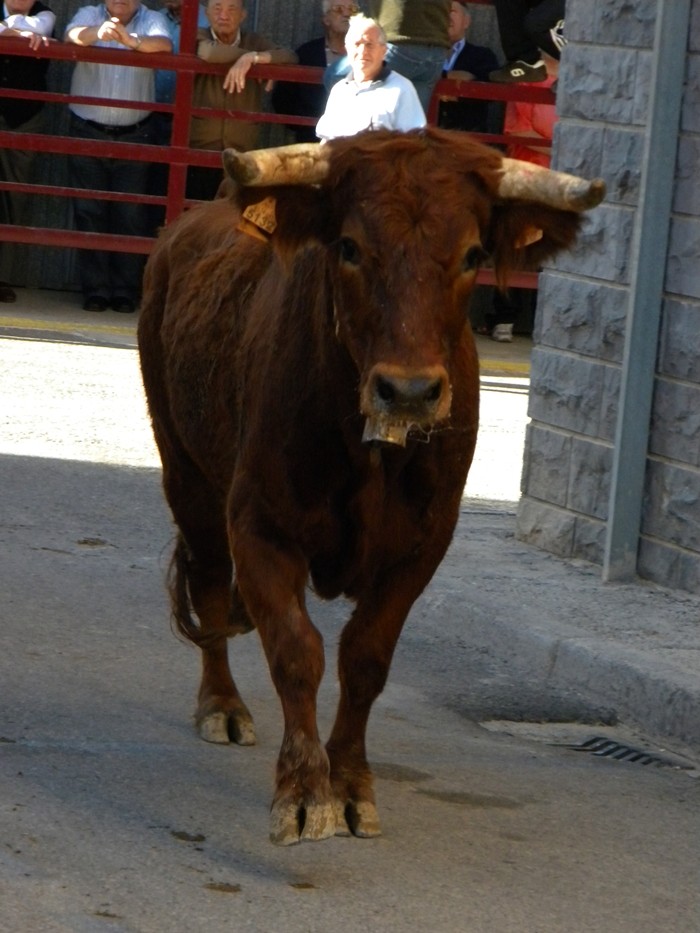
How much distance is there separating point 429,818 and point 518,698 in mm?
1590

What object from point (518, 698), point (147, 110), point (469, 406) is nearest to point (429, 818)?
point (469, 406)

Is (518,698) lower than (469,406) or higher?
lower

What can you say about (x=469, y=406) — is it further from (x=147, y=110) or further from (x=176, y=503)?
(x=147, y=110)

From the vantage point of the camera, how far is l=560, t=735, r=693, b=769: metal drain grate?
6.12 m

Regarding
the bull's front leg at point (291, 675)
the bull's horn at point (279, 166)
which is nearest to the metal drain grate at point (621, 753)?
the bull's front leg at point (291, 675)

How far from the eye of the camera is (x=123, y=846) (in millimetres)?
4719

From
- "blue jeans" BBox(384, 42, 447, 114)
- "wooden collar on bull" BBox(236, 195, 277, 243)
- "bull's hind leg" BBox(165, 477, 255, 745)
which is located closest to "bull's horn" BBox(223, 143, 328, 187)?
"wooden collar on bull" BBox(236, 195, 277, 243)

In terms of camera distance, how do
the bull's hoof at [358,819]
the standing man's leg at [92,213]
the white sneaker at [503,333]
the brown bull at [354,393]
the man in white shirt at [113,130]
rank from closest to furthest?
the brown bull at [354,393] → the bull's hoof at [358,819] → the man in white shirt at [113,130] → the standing man's leg at [92,213] → the white sneaker at [503,333]

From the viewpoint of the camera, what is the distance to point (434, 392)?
15.1 ft

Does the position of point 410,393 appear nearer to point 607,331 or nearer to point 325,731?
point 325,731

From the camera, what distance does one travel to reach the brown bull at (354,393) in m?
4.76

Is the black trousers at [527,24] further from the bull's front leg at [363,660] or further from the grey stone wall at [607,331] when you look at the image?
the bull's front leg at [363,660]

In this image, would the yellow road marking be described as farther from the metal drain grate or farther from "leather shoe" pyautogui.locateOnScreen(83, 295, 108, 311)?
the metal drain grate

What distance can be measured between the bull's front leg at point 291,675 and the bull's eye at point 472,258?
2.94 ft
